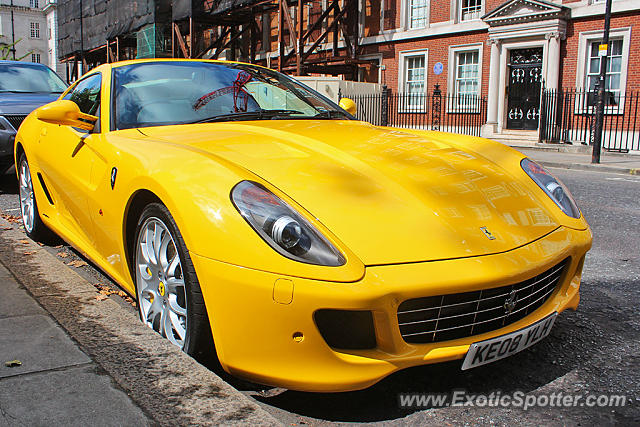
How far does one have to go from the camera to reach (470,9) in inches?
854

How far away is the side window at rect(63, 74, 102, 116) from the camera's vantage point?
372 cm

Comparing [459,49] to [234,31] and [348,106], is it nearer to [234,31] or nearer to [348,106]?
[234,31]

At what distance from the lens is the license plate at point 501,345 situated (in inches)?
85.1

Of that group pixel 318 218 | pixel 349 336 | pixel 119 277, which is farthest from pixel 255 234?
pixel 119 277

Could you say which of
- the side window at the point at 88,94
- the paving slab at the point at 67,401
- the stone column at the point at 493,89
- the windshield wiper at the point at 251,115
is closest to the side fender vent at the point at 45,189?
the side window at the point at 88,94

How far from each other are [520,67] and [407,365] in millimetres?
20222

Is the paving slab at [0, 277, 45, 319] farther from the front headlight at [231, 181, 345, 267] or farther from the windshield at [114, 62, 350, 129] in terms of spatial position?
the front headlight at [231, 181, 345, 267]

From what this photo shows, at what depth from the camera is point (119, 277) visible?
3092mm

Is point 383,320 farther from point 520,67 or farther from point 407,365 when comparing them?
point 520,67

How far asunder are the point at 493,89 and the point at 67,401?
68.2ft

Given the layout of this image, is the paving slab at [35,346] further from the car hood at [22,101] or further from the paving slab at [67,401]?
the car hood at [22,101]

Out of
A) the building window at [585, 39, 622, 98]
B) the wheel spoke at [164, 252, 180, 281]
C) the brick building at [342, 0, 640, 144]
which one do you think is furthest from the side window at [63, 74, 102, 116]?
the brick building at [342, 0, 640, 144]

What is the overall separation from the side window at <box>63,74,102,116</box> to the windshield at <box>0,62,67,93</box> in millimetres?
5006

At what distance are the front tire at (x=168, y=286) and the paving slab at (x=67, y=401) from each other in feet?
1.27
